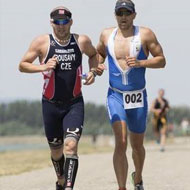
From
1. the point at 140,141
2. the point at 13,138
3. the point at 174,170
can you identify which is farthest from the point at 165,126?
the point at 13,138

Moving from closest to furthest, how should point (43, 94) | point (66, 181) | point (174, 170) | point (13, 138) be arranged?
point (66, 181)
point (43, 94)
point (174, 170)
point (13, 138)

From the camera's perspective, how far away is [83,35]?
1265cm

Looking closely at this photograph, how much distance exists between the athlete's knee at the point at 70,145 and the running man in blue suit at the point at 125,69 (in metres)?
0.74

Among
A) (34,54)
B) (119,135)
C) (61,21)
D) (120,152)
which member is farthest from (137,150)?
(61,21)

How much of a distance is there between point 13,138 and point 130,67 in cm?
7736

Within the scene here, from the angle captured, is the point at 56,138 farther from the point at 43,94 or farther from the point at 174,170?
the point at 174,170

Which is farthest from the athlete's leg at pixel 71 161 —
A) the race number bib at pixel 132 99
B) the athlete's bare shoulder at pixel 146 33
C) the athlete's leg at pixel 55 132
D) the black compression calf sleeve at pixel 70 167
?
the athlete's bare shoulder at pixel 146 33

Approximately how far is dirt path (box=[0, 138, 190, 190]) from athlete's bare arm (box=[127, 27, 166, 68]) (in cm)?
281

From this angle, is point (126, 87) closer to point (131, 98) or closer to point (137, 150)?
point (131, 98)

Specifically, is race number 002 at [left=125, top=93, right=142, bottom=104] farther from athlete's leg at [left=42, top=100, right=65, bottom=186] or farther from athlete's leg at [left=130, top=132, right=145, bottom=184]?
athlete's leg at [left=42, top=100, right=65, bottom=186]

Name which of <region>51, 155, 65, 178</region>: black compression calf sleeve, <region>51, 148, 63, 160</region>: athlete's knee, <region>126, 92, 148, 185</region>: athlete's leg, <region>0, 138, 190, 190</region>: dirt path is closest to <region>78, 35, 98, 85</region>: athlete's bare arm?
<region>126, 92, 148, 185</region>: athlete's leg

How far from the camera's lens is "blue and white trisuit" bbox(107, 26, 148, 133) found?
12602 millimetres

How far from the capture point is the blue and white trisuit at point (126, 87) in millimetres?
12602

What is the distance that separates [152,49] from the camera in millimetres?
12641
